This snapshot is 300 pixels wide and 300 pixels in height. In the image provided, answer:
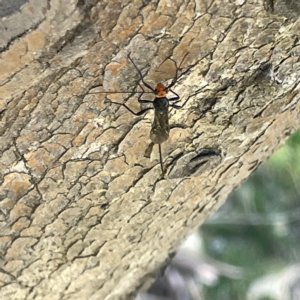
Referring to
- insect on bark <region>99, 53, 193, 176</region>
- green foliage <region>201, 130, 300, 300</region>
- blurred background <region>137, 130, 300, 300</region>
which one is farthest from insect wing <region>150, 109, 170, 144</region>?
green foliage <region>201, 130, 300, 300</region>

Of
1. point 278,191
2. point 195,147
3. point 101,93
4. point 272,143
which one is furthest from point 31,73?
point 278,191

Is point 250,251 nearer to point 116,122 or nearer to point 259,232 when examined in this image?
point 259,232

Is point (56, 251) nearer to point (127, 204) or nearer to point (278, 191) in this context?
point (127, 204)

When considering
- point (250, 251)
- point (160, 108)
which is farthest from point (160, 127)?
point (250, 251)

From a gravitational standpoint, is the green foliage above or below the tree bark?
above

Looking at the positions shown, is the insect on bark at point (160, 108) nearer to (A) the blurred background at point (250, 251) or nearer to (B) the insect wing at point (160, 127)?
(B) the insect wing at point (160, 127)

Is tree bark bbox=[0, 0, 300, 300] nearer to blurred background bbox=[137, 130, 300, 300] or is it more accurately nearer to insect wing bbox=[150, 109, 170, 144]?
insect wing bbox=[150, 109, 170, 144]

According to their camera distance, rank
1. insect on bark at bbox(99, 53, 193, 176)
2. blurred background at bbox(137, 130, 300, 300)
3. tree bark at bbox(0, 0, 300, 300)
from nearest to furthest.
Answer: tree bark at bbox(0, 0, 300, 300) → insect on bark at bbox(99, 53, 193, 176) → blurred background at bbox(137, 130, 300, 300)
